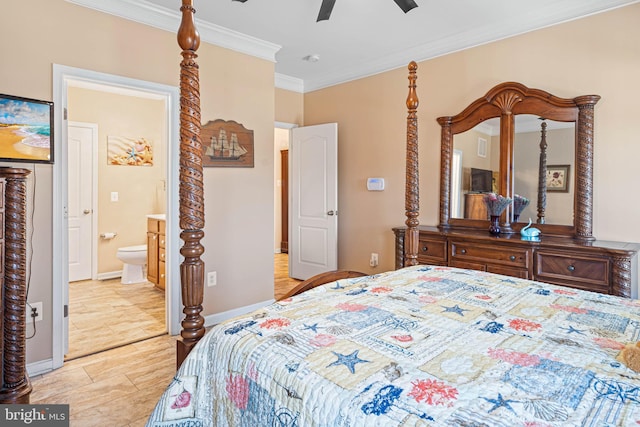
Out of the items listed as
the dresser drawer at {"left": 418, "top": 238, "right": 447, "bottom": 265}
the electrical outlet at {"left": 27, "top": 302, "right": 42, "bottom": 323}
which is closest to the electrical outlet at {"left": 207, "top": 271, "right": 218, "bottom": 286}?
the electrical outlet at {"left": 27, "top": 302, "right": 42, "bottom": 323}

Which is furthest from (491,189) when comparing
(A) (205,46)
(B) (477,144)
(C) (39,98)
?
(C) (39,98)

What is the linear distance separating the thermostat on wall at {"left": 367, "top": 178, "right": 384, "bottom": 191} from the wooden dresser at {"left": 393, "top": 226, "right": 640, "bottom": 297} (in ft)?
3.18

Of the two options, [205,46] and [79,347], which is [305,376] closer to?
[79,347]

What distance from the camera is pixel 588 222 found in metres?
2.76

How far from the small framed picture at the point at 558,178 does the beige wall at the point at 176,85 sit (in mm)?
2510

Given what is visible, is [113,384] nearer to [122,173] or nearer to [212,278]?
[212,278]

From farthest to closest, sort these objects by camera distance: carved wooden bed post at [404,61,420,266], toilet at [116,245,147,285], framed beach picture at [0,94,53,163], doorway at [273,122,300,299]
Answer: doorway at [273,122,300,299] < toilet at [116,245,147,285] < carved wooden bed post at [404,61,420,266] < framed beach picture at [0,94,53,163]

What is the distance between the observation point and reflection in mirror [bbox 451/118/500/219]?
10.8 ft

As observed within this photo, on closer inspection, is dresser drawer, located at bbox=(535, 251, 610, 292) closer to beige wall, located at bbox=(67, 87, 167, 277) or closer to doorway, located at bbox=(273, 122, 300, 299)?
beige wall, located at bbox=(67, 87, 167, 277)

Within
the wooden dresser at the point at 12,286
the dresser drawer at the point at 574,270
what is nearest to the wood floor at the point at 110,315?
the wooden dresser at the point at 12,286

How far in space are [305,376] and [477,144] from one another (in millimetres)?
3087

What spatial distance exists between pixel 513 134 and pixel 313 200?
93.1 inches

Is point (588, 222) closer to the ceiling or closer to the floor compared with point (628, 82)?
closer to the floor

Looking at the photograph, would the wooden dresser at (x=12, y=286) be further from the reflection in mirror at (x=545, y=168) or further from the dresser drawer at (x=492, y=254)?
the reflection in mirror at (x=545, y=168)
